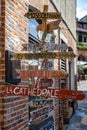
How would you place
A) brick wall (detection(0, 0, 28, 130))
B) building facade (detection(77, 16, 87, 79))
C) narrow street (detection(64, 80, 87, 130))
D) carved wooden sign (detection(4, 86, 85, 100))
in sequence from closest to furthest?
carved wooden sign (detection(4, 86, 85, 100))
brick wall (detection(0, 0, 28, 130))
narrow street (detection(64, 80, 87, 130))
building facade (detection(77, 16, 87, 79))

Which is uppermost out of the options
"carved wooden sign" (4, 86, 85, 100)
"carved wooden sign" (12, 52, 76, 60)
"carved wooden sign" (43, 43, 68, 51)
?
"carved wooden sign" (43, 43, 68, 51)

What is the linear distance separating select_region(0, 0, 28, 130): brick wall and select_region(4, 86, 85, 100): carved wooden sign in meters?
1.17

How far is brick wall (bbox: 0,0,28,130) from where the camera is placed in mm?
5363

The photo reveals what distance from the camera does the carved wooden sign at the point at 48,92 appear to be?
3916 millimetres

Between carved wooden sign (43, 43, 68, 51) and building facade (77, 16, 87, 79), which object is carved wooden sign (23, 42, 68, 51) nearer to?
carved wooden sign (43, 43, 68, 51)

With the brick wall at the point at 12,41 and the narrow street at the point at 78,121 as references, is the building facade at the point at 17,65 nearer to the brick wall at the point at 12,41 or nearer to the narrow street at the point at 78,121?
the brick wall at the point at 12,41

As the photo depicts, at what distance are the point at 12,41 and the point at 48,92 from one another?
6.26 feet

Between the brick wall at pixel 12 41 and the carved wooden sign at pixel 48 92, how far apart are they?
117 cm

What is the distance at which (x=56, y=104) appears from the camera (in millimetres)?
10250

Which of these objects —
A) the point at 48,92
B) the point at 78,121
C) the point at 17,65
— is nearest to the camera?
the point at 48,92

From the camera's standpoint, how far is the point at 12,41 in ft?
18.8

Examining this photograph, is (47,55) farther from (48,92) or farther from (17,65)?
(17,65)

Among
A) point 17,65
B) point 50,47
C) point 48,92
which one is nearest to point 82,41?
point 17,65

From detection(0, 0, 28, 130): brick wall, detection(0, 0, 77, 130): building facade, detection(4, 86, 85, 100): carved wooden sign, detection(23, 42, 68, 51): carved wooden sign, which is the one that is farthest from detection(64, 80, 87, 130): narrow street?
detection(4, 86, 85, 100): carved wooden sign
